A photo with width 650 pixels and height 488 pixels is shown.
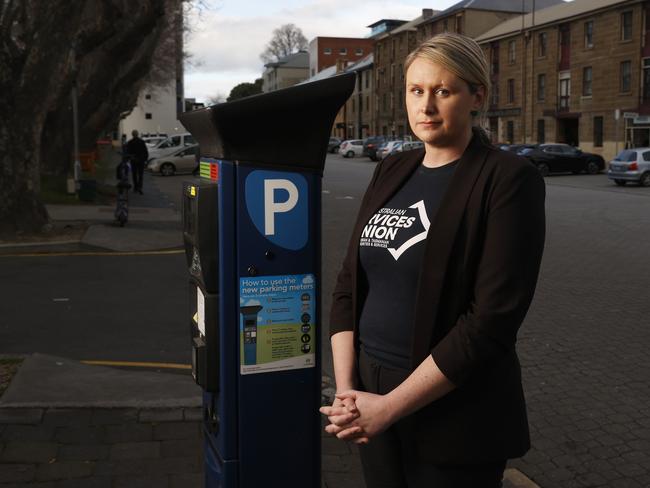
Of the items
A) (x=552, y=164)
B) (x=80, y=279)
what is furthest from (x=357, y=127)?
(x=80, y=279)

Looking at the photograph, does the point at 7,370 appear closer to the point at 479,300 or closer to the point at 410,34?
the point at 479,300

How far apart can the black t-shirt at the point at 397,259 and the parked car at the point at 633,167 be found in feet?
91.2

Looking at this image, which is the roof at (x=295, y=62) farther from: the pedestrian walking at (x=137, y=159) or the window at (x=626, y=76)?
the pedestrian walking at (x=137, y=159)

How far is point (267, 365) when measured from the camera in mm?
2955

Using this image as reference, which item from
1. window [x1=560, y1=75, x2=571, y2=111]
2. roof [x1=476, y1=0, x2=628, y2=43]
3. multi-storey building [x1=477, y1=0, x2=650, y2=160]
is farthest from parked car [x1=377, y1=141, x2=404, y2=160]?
window [x1=560, y1=75, x2=571, y2=111]

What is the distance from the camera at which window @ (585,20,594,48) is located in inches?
1877

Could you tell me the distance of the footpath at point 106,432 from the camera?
3900 mm

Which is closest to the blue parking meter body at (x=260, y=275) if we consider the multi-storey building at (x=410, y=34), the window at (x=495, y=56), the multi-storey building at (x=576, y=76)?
the multi-storey building at (x=576, y=76)

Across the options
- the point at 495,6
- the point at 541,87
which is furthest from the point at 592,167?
the point at 495,6

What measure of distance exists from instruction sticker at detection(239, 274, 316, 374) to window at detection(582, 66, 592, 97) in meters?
48.6

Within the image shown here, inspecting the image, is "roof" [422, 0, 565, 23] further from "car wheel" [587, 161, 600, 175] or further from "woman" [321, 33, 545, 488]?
"woman" [321, 33, 545, 488]

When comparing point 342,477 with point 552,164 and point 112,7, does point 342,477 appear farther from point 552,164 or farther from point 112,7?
point 552,164

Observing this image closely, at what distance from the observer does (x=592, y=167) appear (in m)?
37.1

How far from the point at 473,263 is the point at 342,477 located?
2242 mm
